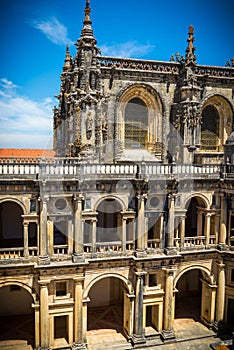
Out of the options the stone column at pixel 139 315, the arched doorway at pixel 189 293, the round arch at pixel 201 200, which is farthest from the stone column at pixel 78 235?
the arched doorway at pixel 189 293

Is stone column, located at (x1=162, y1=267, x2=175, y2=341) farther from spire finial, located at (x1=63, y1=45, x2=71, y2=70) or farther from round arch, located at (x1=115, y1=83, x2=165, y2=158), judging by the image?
spire finial, located at (x1=63, y1=45, x2=71, y2=70)

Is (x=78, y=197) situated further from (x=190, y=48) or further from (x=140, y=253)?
(x=190, y=48)

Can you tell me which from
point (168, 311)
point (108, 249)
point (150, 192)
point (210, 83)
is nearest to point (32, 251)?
point (108, 249)

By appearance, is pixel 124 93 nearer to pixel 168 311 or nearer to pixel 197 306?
pixel 168 311

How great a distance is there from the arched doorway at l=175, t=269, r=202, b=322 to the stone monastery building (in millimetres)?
219

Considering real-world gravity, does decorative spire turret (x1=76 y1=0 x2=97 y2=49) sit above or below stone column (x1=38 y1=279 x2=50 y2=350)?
above

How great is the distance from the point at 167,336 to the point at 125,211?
1021 cm

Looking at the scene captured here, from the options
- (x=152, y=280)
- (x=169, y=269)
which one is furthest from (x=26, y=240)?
(x=169, y=269)

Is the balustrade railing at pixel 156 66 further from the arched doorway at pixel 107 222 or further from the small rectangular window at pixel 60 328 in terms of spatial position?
the small rectangular window at pixel 60 328

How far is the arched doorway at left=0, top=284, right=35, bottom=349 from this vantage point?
26.4 meters

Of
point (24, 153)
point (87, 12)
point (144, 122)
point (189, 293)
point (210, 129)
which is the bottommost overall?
point (189, 293)

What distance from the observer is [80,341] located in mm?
23797

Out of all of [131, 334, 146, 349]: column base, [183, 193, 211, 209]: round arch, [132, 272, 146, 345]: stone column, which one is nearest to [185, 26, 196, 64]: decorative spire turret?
[183, 193, 211, 209]: round arch

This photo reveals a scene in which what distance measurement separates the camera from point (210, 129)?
33562 millimetres
